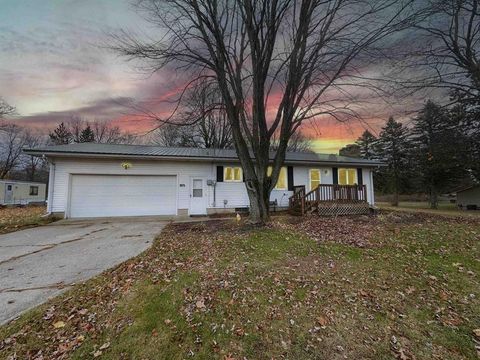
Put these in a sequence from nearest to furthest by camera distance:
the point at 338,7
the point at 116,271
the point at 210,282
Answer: the point at 210,282 → the point at 116,271 → the point at 338,7

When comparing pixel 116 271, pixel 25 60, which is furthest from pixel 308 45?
pixel 25 60

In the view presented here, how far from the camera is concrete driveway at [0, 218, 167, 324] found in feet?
11.8

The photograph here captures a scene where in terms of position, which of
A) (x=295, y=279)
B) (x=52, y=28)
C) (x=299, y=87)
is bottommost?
(x=295, y=279)

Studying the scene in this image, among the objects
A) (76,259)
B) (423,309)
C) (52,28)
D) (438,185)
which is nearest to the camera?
(423,309)

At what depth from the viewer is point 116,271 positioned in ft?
14.5

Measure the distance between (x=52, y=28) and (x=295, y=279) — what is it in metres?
10.9

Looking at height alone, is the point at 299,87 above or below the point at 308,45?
below

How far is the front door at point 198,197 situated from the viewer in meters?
12.6

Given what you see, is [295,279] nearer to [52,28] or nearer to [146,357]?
[146,357]

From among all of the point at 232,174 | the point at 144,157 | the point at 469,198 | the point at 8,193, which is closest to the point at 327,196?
the point at 232,174

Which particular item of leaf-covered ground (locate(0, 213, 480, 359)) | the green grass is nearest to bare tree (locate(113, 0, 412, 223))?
leaf-covered ground (locate(0, 213, 480, 359))

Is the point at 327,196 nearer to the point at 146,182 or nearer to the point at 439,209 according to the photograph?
the point at 146,182

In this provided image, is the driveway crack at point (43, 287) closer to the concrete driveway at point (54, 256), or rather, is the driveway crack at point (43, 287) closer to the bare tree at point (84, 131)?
the concrete driveway at point (54, 256)

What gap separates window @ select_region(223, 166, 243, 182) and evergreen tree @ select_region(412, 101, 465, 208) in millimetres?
13440
